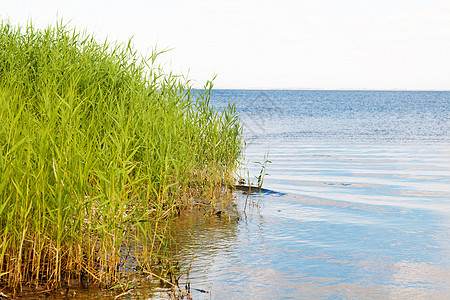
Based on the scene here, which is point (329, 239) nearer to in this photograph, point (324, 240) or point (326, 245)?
point (324, 240)

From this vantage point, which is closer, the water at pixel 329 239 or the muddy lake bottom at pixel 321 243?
the muddy lake bottom at pixel 321 243

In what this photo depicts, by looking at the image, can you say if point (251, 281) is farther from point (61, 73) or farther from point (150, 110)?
point (61, 73)

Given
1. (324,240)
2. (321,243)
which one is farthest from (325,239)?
(321,243)

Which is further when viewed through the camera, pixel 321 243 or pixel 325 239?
pixel 325 239

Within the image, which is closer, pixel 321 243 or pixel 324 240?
pixel 321 243

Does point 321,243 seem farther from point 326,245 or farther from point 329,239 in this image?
point 329,239

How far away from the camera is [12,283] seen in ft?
16.1

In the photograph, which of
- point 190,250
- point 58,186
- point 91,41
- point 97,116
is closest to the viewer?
point 58,186

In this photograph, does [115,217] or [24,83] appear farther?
[24,83]

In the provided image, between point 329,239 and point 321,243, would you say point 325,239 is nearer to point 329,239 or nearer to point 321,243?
point 329,239

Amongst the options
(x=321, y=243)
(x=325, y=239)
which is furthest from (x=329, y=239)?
(x=321, y=243)

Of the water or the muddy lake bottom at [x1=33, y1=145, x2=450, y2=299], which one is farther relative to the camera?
the water

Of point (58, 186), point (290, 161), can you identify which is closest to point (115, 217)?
point (58, 186)

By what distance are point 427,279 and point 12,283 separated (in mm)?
5026
